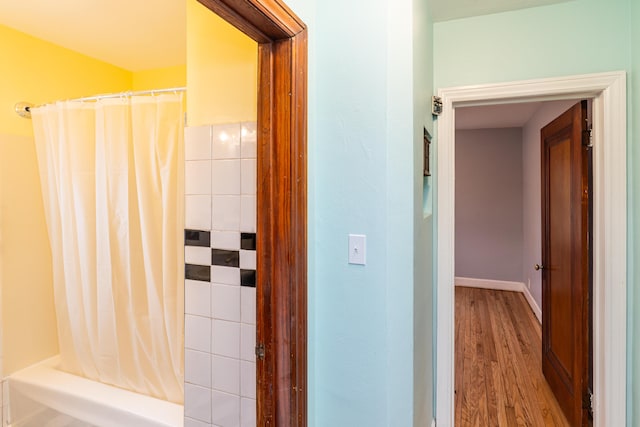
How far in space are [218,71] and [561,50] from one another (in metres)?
1.78

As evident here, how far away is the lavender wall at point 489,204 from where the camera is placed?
16.9 ft

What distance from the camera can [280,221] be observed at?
3.65 ft

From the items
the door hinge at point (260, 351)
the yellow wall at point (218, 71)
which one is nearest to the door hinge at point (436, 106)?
the yellow wall at point (218, 71)

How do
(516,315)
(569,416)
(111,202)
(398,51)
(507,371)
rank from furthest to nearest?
(516,315) → (507,371) → (569,416) → (111,202) → (398,51)

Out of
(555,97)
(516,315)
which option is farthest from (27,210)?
(516,315)

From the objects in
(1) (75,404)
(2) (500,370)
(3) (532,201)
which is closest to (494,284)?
(3) (532,201)

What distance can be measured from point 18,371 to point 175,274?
1.28 m

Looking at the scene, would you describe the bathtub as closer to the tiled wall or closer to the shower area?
the shower area

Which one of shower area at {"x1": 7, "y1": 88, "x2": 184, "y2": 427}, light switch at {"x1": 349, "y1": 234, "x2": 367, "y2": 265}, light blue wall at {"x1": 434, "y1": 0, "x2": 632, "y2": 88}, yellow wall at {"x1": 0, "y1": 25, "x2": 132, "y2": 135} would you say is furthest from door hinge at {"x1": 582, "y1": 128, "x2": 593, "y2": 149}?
yellow wall at {"x1": 0, "y1": 25, "x2": 132, "y2": 135}

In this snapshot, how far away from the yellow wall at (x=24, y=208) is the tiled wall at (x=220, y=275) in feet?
4.28

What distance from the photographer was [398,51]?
1200mm

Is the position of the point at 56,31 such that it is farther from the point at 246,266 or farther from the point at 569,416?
the point at 569,416

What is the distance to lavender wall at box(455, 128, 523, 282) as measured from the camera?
203 inches

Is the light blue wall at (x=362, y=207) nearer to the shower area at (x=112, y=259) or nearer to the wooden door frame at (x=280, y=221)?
the wooden door frame at (x=280, y=221)
